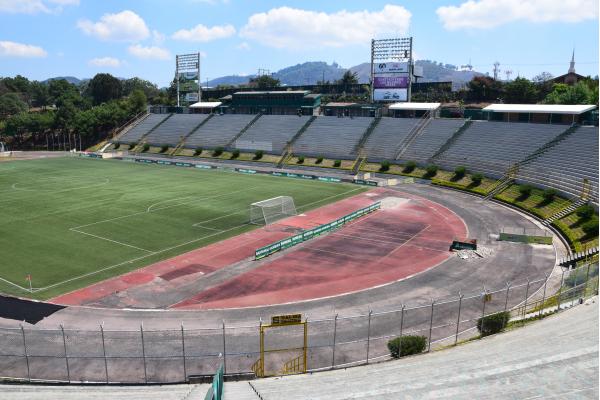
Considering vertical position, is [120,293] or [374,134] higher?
[374,134]

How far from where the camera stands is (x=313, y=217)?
52812 millimetres

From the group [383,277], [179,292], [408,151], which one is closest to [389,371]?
[383,277]

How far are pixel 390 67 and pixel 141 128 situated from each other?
227 feet

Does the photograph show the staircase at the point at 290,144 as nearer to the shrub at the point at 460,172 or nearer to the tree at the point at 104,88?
the shrub at the point at 460,172

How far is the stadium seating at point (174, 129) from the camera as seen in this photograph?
117m

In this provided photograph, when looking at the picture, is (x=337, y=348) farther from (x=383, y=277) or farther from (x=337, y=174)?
(x=337, y=174)

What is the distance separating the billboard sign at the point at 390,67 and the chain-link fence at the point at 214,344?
72.1 metres

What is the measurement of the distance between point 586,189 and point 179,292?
4571 centimetres

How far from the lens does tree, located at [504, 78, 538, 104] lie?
12756cm

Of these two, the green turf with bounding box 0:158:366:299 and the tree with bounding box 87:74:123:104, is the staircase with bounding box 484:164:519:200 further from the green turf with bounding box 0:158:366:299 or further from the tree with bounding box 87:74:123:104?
the tree with bounding box 87:74:123:104

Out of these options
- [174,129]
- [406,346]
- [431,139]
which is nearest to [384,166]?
[431,139]

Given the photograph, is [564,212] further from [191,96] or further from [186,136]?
[191,96]

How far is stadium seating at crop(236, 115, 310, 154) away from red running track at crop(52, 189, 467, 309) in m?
51.9

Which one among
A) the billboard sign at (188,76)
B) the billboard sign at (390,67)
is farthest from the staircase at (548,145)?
the billboard sign at (188,76)
